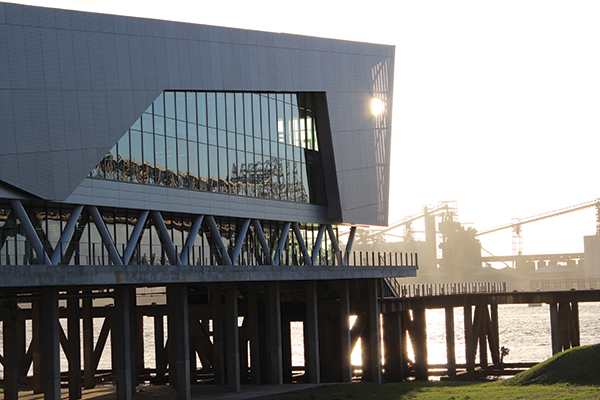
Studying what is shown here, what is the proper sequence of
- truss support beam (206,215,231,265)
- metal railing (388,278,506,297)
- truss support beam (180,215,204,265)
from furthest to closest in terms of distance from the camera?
metal railing (388,278,506,297)
truss support beam (206,215,231,265)
truss support beam (180,215,204,265)

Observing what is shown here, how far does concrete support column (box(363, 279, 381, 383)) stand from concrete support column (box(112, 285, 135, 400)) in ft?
64.5

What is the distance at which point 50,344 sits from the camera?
25.3 m

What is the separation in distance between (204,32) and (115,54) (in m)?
5.71

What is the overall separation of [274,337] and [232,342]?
13.3 feet

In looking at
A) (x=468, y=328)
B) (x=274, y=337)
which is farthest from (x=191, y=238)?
(x=468, y=328)

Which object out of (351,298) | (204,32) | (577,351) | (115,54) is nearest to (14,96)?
(115,54)

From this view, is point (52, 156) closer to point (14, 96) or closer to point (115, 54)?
point (14, 96)

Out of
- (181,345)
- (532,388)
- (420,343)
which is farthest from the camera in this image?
(420,343)

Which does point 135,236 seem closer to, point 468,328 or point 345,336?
point 345,336

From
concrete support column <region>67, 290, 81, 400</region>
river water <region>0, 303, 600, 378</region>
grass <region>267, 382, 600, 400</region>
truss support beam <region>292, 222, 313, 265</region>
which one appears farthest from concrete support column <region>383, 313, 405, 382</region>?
concrete support column <region>67, 290, 81, 400</region>

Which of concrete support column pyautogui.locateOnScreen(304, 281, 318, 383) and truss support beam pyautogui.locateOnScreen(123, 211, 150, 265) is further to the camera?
concrete support column pyautogui.locateOnScreen(304, 281, 318, 383)

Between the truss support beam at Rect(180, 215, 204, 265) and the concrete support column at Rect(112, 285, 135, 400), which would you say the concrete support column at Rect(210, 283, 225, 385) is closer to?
the truss support beam at Rect(180, 215, 204, 265)

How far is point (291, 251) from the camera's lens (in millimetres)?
42062

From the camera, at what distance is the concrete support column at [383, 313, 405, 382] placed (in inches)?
1955
